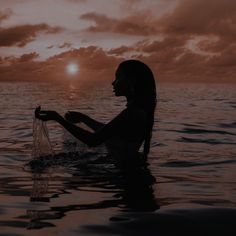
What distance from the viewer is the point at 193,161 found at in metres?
9.70

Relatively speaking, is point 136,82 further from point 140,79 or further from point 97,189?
point 97,189

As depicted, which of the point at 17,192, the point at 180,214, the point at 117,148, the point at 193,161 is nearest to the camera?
the point at 180,214

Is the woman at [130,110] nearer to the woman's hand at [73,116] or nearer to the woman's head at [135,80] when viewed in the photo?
the woman's head at [135,80]

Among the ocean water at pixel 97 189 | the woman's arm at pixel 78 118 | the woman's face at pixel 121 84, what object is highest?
the woman's face at pixel 121 84

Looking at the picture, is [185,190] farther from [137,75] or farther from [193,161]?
[193,161]

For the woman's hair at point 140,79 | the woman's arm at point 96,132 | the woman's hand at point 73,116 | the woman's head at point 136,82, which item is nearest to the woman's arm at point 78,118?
the woman's hand at point 73,116

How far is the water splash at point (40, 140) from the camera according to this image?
8258 millimetres

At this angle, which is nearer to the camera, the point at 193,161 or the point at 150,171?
the point at 150,171

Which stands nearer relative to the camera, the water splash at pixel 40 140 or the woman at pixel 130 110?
the woman at pixel 130 110

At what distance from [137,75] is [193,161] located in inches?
132

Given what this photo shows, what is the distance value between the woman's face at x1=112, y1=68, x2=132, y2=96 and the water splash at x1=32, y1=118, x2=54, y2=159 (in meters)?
1.81

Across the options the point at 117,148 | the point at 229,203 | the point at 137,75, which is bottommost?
the point at 229,203

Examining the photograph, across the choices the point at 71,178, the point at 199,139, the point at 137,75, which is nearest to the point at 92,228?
A: the point at 71,178

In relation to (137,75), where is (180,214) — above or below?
below
